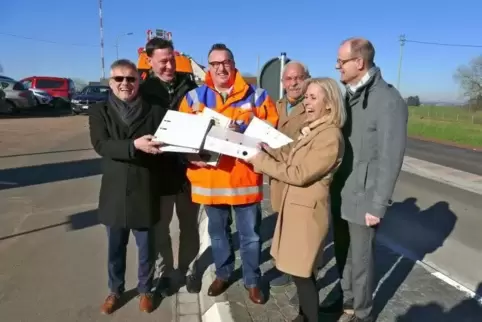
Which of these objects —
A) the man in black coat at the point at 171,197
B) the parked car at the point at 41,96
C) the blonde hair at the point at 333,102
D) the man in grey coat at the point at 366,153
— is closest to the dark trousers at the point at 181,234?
the man in black coat at the point at 171,197

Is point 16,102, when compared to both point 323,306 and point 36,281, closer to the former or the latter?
point 36,281

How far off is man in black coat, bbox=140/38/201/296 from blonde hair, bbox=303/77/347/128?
4.40ft

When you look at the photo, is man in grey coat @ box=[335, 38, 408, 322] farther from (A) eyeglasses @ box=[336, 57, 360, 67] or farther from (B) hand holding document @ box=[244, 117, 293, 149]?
(B) hand holding document @ box=[244, 117, 293, 149]

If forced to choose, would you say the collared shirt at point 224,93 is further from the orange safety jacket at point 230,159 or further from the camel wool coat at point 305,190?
the camel wool coat at point 305,190

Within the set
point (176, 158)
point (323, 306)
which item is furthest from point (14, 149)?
point (323, 306)

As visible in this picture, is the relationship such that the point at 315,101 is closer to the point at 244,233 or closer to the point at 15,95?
the point at 244,233

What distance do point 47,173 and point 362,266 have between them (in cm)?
806

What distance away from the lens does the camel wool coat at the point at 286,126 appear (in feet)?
11.9

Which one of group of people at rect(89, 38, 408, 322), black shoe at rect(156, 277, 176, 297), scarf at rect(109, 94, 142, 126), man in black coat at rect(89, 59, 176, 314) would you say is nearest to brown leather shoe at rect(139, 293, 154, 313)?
group of people at rect(89, 38, 408, 322)

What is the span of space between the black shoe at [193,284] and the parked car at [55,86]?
2679 cm

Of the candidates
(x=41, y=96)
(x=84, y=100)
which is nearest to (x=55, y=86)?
(x=41, y=96)

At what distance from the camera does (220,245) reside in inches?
150

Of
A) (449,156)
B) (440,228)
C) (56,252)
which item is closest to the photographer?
(56,252)

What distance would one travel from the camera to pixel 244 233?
3693 mm
